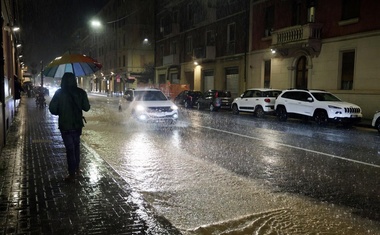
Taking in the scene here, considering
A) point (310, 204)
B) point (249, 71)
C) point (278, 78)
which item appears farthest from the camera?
point (249, 71)

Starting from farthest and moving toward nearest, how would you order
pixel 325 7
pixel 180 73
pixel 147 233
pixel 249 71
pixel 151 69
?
pixel 151 69
pixel 180 73
pixel 249 71
pixel 325 7
pixel 147 233

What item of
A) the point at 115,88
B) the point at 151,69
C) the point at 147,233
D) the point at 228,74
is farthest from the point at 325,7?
the point at 115,88

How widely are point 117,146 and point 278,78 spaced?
19.6 metres

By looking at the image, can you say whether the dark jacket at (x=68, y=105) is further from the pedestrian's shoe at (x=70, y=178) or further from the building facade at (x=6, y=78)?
the building facade at (x=6, y=78)

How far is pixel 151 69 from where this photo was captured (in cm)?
5622

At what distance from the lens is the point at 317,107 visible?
1836cm

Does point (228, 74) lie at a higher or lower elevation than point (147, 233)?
higher

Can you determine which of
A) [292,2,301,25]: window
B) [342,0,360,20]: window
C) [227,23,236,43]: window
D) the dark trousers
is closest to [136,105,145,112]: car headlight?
the dark trousers

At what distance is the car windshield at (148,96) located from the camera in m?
17.8

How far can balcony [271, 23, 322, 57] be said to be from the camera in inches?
960

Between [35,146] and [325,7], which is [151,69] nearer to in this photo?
[325,7]

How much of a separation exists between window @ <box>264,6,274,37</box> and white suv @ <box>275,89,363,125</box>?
398 inches

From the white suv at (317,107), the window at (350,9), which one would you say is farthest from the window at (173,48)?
the white suv at (317,107)

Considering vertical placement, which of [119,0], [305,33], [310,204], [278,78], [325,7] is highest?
[119,0]
